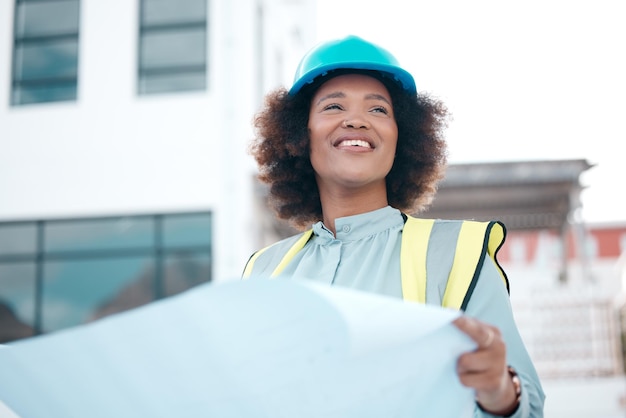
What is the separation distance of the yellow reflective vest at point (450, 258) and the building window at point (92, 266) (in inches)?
343

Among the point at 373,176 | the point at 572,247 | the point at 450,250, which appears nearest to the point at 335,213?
the point at 373,176

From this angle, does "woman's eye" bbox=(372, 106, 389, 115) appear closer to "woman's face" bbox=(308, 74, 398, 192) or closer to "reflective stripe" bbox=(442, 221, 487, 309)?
"woman's face" bbox=(308, 74, 398, 192)

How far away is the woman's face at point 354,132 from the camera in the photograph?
6.70ft

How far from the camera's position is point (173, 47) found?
11.2m

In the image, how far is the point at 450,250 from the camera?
1.75 metres

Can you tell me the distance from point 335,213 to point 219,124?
8817 millimetres

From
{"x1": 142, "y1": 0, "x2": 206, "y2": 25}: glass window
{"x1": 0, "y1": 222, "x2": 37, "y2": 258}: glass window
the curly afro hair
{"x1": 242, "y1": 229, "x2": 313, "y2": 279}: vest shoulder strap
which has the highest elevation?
{"x1": 142, "y1": 0, "x2": 206, "y2": 25}: glass window

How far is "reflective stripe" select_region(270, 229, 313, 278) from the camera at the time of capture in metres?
2.06

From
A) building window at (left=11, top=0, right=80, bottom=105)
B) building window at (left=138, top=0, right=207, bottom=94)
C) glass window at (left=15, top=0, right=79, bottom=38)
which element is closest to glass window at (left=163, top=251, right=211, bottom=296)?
building window at (left=138, top=0, right=207, bottom=94)

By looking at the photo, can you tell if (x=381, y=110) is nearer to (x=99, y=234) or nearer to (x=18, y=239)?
(x=99, y=234)

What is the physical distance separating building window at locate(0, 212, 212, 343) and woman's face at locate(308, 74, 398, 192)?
8.40 meters

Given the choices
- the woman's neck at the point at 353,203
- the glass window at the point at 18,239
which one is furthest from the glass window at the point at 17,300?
the woman's neck at the point at 353,203

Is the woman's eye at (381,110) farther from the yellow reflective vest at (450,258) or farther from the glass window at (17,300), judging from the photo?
the glass window at (17,300)

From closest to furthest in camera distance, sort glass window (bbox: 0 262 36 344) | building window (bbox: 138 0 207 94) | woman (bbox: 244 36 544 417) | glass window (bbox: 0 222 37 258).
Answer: woman (bbox: 244 36 544 417)
glass window (bbox: 0 262 36 344)
glass window (bbox: 0 222 37 258)
building window (bbox: 138 0 207 94)
